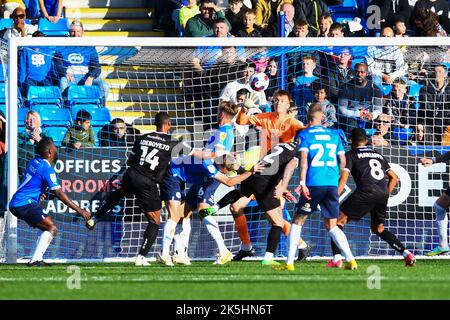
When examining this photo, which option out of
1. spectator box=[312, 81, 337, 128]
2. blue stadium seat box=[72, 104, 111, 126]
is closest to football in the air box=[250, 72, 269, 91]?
spectator box=[312, 81, 337, 128]

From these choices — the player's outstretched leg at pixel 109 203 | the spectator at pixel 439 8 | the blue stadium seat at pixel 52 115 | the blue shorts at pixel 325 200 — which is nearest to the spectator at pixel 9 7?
the blue stadium seat at pixel 52 115

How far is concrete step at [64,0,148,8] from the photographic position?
2011 centimetres

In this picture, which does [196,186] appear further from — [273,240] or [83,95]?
[83,95]

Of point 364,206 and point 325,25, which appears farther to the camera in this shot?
point 325,25

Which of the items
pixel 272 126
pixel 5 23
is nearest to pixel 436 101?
pixel 272 126

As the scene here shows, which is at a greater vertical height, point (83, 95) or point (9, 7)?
point (9, 7)

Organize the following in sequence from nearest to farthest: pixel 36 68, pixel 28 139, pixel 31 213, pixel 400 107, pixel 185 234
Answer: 1. pixel 31 213
2. pixel 185 234
3. pixel 28 139
4. pixel 36 68
5. pixel 400 107

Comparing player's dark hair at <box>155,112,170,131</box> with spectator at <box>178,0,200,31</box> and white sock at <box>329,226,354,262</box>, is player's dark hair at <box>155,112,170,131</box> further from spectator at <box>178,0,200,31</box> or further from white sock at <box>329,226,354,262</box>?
spectator at <box>178,0,200,31</box>

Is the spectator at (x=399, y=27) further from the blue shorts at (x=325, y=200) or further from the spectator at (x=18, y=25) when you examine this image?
the blue shorts at (x=325, y=200)

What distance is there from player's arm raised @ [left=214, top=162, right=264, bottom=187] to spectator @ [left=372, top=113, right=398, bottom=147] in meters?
2.80

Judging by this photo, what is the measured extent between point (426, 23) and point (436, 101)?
7.59ft

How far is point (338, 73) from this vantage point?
653 inches
